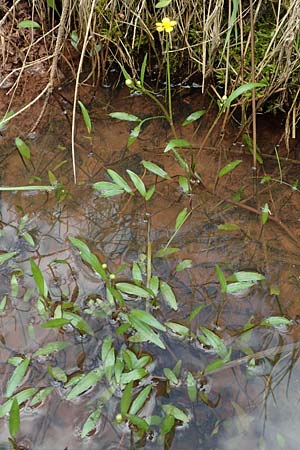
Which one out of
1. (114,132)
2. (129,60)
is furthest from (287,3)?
(114,132)

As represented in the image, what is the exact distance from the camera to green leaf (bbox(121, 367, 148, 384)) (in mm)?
1642

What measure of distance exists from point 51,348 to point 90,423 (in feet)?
0.89

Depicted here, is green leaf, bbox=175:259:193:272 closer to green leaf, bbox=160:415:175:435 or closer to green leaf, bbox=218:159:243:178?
green leaf, bbox=218:159:243:178

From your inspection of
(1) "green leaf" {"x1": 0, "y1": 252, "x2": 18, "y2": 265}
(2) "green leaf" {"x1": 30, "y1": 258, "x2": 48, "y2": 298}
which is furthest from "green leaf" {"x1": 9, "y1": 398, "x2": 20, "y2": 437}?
(1) "green leaf" {"x1": 0, "y1": 252, "x2": 18, "y2": 265}

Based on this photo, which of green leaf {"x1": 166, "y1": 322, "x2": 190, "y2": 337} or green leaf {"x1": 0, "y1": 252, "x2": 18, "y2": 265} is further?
green leaf {"x1": 0, "y1": 252, "x2": 18, "y2": 265}

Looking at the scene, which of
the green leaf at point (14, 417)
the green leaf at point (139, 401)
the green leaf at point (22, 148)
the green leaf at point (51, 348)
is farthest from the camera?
the green leaf at point (22, 148)

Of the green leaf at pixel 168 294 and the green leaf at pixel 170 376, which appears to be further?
the green leaf at pixel 168 294

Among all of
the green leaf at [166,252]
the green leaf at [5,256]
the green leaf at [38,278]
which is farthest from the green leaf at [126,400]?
the green leaf at [5,256]

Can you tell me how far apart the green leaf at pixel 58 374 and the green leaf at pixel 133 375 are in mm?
187

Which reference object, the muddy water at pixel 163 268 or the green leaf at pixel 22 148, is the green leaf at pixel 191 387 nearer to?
the muddy water at pixel 163 268

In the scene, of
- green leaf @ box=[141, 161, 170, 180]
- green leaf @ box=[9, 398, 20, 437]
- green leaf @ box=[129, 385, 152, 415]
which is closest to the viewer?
green leaf @ box=[9, 398, 20, 437]

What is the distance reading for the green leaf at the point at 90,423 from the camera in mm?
1587

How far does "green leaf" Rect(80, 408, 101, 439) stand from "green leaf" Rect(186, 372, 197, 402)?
28cm

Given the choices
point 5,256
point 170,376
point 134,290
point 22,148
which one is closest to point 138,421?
point 170,376
